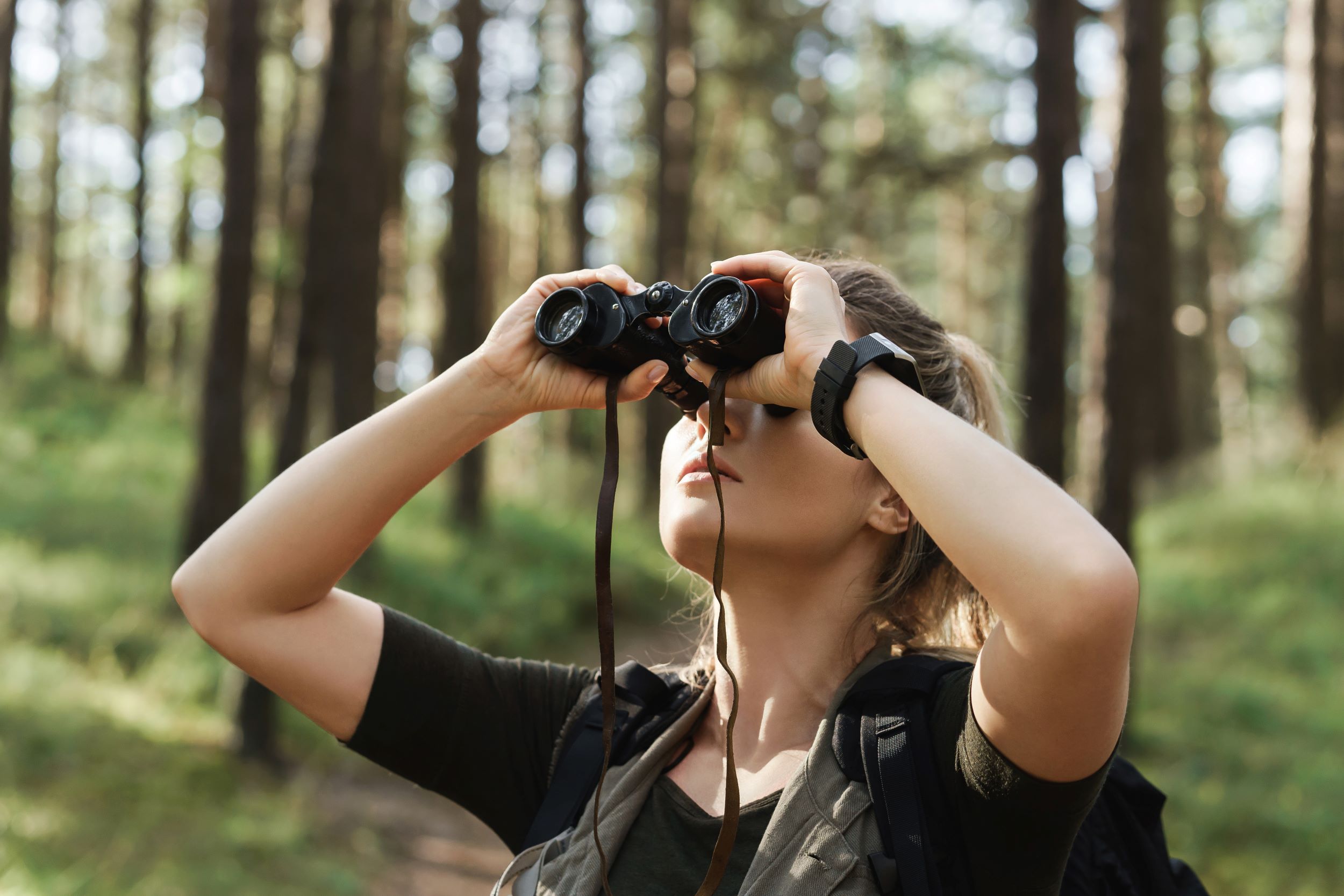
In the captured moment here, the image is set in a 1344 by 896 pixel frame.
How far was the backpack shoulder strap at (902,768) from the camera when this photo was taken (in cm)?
156

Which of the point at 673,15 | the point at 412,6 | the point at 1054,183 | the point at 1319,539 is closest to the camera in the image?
the point at 1054,183

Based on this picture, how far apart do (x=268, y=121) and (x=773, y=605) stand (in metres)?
21.6

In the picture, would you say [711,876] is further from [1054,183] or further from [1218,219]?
[1218,219]

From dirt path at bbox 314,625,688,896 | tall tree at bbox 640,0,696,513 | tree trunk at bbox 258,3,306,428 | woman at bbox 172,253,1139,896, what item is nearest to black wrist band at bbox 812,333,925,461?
woman at bbox 172,253,1139,896

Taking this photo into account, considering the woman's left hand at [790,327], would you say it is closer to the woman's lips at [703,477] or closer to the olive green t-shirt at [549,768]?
the woman's lips at [703,477]

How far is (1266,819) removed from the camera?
19.9 feet

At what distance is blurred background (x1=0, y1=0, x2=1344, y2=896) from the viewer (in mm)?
6508

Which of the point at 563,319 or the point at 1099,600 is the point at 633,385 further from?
the point at 1099,600

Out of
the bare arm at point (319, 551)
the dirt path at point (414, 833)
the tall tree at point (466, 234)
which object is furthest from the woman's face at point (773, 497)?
the tall tree at point (466, 234)

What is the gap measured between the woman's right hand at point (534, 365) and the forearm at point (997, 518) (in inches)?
22.9

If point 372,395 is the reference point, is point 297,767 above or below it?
below

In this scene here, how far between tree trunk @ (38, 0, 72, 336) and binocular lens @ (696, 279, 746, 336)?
22.5 metres

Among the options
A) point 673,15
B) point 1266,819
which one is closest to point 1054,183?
point 1266,819

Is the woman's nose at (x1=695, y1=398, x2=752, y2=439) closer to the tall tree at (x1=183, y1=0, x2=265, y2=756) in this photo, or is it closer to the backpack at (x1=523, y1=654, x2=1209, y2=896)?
the backpack at (x1=523, y1=654, x2=1209, y2=896)
